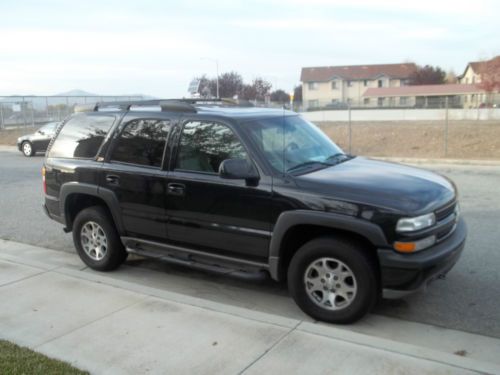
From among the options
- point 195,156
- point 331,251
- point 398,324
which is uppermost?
point 195,156

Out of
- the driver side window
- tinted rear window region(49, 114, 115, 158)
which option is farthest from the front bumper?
tinted rear window region(49, 114, 115, 158)

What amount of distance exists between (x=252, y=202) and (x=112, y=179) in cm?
176

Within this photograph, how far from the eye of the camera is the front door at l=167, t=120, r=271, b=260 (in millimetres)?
4605

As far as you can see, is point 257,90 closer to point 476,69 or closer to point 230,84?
point 230,84

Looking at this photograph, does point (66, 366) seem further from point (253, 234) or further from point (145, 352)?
point (253, 234)

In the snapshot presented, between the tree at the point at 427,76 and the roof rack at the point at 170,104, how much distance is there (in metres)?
83.6

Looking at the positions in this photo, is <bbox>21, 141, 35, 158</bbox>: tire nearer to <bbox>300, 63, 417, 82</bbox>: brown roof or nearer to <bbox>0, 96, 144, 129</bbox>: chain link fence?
<bbox>0, 96, 144, 129</bbox>: chain link fence

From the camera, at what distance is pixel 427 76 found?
86000 mm

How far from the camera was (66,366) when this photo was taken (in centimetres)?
359

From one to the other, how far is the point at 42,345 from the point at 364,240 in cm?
262

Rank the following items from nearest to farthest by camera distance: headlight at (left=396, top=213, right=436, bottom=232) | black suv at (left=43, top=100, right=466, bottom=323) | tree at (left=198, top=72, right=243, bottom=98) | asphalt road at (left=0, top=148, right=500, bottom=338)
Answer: headlight at (left=396, top=213, right=436, bottom=232) < black suv at (left=43, top=100, right=466, bottom=323) < asphalt road at (left=0, top=148, right=500, bottom=338) < tree at (left=198, top=72, right=243, bottom=98)

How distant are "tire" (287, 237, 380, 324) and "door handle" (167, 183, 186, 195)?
4.24 ft

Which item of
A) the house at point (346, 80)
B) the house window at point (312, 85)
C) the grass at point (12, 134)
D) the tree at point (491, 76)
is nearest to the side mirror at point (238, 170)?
the grass at point (12, 134)

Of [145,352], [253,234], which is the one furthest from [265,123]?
[145,352]
